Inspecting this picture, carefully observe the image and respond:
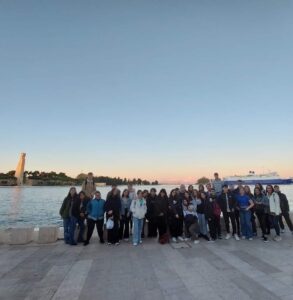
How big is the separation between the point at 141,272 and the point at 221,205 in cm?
506

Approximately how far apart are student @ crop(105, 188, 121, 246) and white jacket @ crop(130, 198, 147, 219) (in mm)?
497

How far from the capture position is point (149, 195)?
33.1 feet

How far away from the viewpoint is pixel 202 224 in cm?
983

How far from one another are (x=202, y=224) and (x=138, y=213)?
2.40m

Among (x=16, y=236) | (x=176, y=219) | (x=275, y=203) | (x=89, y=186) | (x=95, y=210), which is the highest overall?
(x=89, y=186)

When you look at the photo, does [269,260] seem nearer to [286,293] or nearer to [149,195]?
[286,293]

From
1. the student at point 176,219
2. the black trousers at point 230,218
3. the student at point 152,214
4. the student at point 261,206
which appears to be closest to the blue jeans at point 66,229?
the student at point 152,214

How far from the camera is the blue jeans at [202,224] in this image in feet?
32.1

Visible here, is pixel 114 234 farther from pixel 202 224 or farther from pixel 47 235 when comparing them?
pixel 202 224

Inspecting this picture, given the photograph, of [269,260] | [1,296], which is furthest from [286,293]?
[1,296]

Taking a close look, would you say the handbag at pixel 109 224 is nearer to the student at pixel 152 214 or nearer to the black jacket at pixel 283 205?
the student at pixel 152 214

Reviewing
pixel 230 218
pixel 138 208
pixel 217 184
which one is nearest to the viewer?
pixel 138 208

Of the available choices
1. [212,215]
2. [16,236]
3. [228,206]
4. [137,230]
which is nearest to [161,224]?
[137,230]

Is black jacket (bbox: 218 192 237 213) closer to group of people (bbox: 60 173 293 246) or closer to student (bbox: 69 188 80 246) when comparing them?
group of people (bbox: 60 173 293 246)
